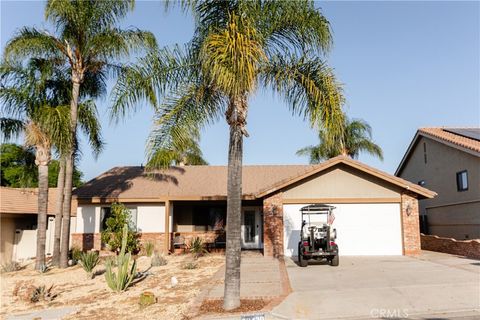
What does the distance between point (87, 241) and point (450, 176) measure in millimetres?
18512

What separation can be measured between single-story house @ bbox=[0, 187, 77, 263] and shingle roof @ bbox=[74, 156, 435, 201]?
2935 millimetres

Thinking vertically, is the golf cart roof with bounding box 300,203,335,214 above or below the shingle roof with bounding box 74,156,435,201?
below

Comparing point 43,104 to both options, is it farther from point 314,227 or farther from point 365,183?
point 365,183

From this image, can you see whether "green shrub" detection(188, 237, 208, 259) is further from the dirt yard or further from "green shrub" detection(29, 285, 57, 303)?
"green shrub" detection(29, 285, 57, 303)

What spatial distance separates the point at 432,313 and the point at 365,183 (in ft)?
33.0

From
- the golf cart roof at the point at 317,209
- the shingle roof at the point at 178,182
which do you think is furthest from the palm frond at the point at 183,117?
the shingle roof at the point at 178,182

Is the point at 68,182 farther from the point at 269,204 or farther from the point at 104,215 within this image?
the point at 269,204

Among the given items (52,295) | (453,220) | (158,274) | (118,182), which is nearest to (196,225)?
(118,182)

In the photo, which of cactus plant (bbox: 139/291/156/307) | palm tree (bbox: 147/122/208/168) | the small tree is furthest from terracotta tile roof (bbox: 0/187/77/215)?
palm tree (bbox: 147/122/208/168)

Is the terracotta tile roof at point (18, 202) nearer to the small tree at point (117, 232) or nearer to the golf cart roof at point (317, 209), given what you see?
the small tree at point (117, 232)

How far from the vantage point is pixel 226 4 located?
9.38m

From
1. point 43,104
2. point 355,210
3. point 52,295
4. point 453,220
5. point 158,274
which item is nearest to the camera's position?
point 52,295

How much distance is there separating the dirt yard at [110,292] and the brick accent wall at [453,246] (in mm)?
9373

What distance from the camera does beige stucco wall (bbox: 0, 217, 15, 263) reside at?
765 inches
